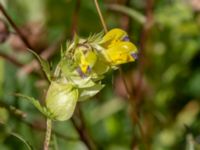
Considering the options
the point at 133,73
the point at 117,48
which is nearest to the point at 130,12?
the point at 133,73

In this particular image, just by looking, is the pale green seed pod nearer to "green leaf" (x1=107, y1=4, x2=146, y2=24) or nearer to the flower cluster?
the flower cluster

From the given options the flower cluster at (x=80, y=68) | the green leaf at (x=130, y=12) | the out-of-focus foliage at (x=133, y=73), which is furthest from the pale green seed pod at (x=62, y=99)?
the green leaf at (x=130, y=12)

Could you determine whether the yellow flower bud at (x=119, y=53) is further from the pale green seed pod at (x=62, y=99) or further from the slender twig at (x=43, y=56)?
the slender twig at (x=43, y=56)

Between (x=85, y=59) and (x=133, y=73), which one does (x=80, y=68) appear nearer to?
(x=85, y=59)

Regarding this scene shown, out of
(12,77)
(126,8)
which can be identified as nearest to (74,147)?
(12,77)

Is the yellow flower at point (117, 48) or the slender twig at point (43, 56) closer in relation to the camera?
the yellow flower at point (117, 48)

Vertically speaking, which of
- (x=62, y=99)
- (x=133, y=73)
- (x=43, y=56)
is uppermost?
(x=62, y=99)

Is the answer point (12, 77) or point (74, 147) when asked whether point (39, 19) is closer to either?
point (12, 77)

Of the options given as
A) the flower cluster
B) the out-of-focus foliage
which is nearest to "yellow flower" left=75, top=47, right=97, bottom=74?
the flower cluster
